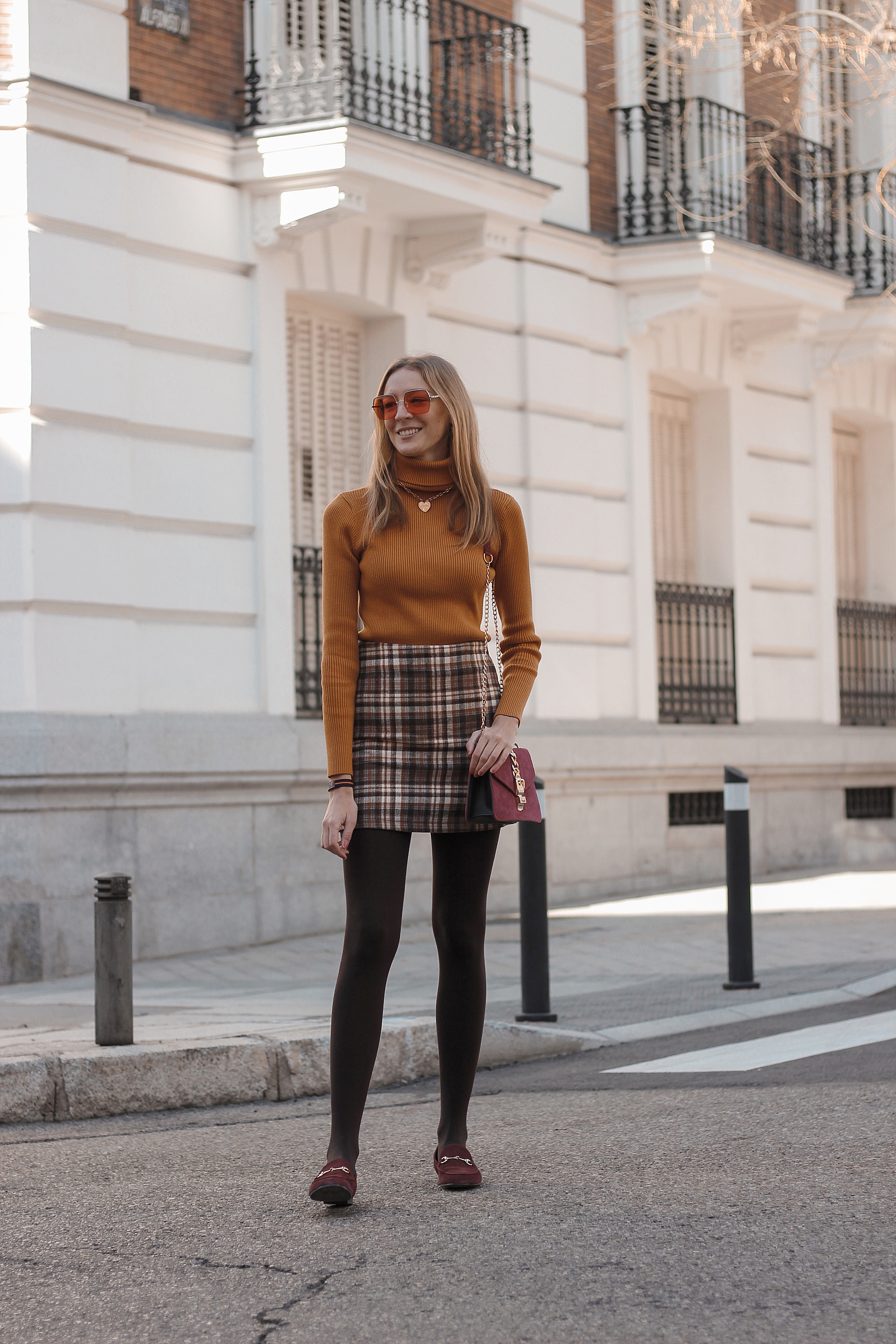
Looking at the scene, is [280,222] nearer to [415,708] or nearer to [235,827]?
[235,827]

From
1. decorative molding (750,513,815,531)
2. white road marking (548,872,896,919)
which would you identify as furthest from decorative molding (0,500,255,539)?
decorative molding (750,513,815,531)

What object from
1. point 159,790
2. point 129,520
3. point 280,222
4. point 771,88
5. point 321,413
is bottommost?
point 159,790

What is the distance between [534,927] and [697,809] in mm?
7655

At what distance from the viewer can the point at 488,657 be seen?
427 centimetres

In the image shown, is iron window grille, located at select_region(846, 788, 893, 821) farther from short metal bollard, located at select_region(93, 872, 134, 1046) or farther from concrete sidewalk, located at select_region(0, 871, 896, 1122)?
short metal bollard, located at select_region(93, 872, 134, 1046)

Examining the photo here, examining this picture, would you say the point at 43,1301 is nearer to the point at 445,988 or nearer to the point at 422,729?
the point at 445,988

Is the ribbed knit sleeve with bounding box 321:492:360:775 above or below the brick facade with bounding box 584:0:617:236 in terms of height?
below

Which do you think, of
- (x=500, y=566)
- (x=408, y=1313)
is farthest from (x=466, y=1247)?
(x=500, y=566)

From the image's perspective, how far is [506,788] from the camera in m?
4.07

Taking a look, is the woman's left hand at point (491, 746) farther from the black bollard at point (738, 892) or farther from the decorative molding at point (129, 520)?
the decorative molding at point (129, 520)

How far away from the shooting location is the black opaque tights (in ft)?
13.3

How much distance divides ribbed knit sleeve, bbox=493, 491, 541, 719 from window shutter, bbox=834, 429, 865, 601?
13.9m

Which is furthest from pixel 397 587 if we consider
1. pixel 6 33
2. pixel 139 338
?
pixel 6 33

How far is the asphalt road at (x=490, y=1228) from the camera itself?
3111 mm
